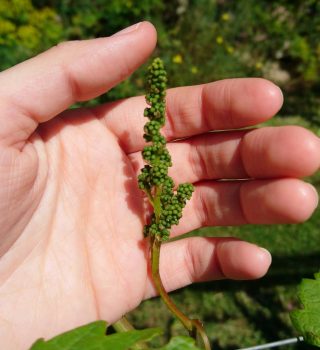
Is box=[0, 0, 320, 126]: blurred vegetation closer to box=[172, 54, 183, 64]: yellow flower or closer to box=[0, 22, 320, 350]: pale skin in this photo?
box=[172, 54, 183, 64]: yellow flower

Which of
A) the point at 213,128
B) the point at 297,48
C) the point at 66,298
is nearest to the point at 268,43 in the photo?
the point at 297,48

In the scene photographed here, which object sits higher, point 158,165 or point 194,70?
point 158,165

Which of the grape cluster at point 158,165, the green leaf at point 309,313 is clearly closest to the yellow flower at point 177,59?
the grape cluster at point 158,165

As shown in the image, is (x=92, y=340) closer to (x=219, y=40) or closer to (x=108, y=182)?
(x=108, y=182)

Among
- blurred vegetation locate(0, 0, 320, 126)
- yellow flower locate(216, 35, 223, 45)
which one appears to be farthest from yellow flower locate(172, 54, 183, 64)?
yellow flower locate(216, 35, 223, 45)

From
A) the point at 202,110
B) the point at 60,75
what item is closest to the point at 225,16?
the point at 202,110

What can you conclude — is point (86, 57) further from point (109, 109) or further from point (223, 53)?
point (223, 53)
